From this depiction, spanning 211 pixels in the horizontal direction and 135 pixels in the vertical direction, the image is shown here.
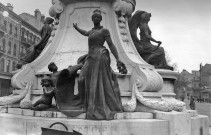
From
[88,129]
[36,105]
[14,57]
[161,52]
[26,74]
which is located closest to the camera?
[88,129]

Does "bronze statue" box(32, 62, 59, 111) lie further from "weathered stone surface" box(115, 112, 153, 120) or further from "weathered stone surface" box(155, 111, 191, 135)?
"weathered stone surface" box(155, 111, 191, 135)

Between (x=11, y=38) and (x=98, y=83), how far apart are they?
40518 mm

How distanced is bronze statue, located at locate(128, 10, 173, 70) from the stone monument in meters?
0.42

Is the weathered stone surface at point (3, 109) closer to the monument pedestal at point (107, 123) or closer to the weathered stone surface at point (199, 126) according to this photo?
the monument pedestal at point (107, 123)

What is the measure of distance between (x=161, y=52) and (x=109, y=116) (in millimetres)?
3852

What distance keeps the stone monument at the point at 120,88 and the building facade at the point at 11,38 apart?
31297 mm

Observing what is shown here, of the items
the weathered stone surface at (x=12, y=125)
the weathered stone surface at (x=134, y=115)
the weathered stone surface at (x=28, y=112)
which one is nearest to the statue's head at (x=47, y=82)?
the weathered stone surface at (x=28, y=112)

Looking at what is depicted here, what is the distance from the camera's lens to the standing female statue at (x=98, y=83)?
253 inches

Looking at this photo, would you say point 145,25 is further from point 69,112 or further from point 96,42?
point 69,112

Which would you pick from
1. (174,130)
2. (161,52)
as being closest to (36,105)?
(174,130)

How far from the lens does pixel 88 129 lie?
6055mm

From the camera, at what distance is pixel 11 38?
147 ft

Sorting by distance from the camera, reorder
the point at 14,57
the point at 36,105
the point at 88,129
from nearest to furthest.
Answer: the point at 88,129 → the point at 36,105 → the point at 14,57

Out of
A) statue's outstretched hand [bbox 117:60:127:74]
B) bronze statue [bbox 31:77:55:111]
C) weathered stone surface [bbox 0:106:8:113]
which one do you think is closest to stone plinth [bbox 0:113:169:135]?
bronze statue [bbox 31:77:55:111]
